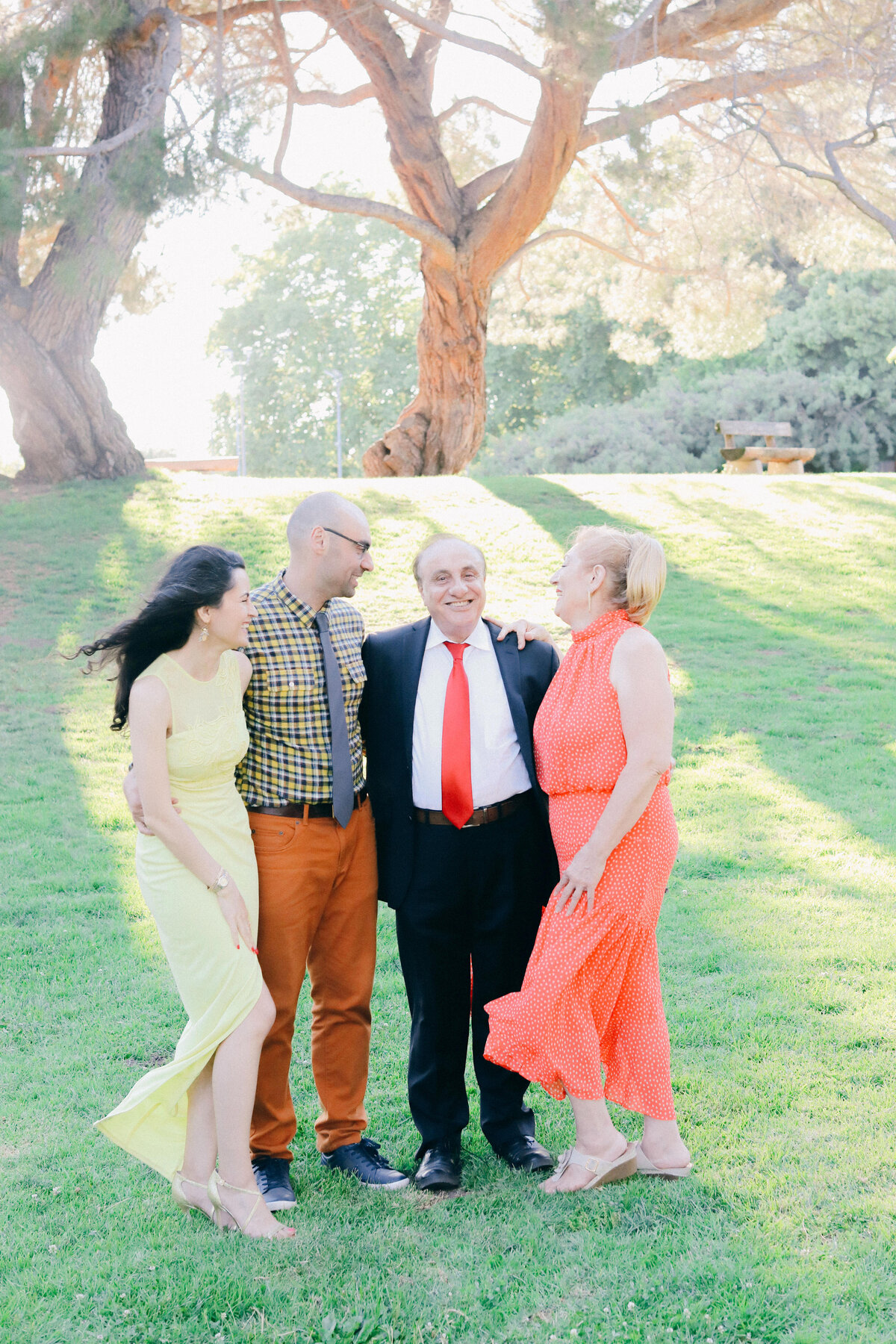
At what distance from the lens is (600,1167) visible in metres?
3.43

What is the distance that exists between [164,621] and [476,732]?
0.98 metres

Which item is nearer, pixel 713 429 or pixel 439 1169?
pixel 439 1169

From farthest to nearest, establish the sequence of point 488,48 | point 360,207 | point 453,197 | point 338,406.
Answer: point 338,406
point 453,197
point 360,207
point 488,48

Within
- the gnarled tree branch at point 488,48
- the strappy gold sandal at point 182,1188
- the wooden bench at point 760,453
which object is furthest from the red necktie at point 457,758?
the wooden bench at point 760,453

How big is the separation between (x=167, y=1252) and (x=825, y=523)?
525 inches

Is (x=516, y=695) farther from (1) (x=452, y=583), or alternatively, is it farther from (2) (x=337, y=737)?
(2) (x=337, y=737)

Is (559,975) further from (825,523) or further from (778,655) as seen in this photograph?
(825,523)

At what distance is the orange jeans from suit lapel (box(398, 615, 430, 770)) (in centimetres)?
27

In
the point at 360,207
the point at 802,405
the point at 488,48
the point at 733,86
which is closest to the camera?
the point at 488,48

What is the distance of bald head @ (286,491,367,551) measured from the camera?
3.52 metres

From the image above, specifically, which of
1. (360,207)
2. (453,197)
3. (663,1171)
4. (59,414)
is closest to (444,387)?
(453,197)

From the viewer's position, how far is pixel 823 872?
639 cm

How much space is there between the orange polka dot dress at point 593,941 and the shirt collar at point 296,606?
2.48ft

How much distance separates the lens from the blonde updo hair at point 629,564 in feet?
11.3
